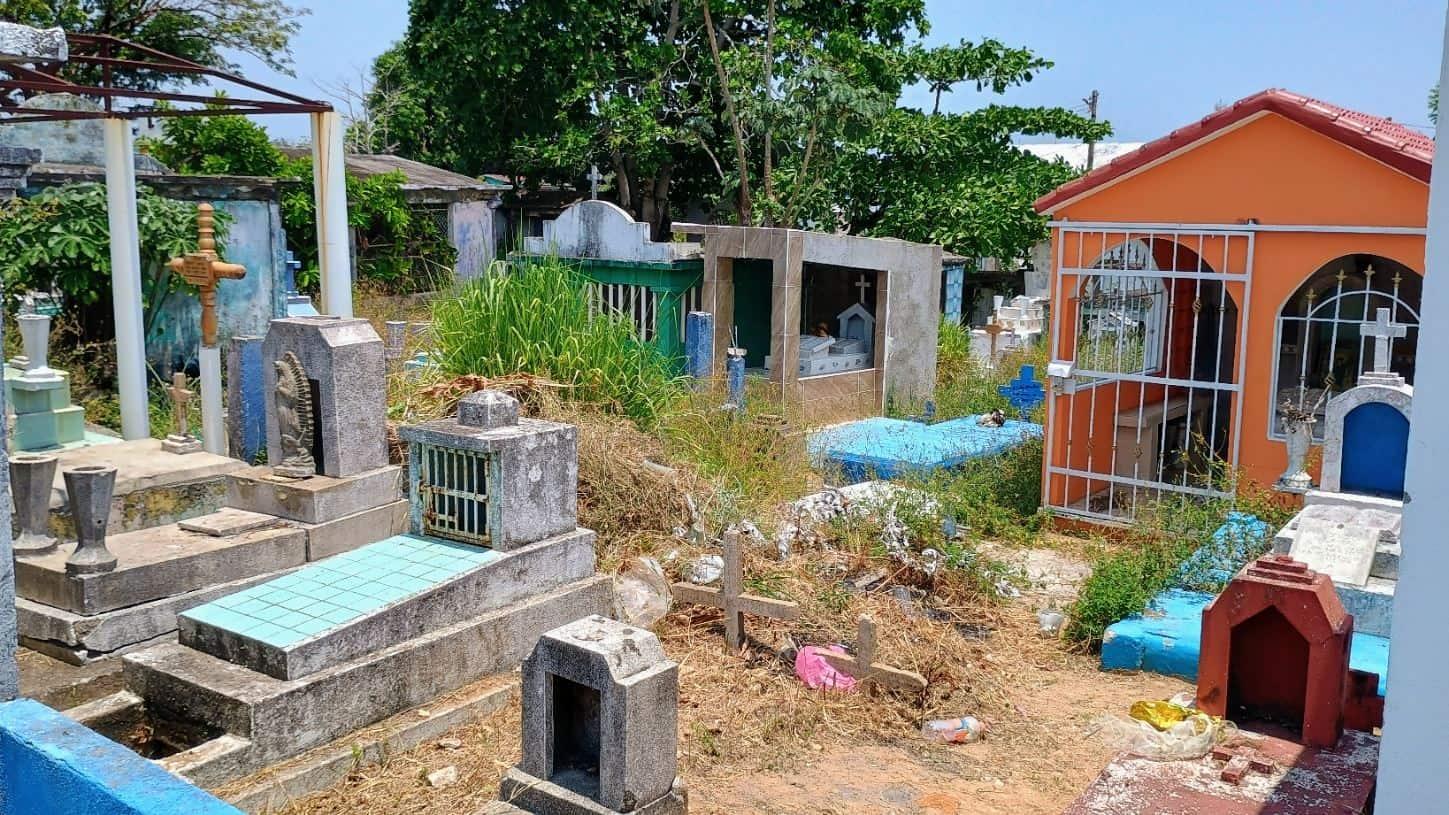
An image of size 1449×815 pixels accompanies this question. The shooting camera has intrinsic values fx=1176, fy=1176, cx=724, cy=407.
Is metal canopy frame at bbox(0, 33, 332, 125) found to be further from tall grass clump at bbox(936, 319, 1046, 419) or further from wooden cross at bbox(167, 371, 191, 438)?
tall grass clump at bbox(936, 319, 1046, 419)

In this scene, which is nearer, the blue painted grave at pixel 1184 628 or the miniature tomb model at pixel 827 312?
the blue painted grave at pixel 1184 628

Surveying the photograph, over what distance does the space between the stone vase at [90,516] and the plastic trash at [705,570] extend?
3220 mm

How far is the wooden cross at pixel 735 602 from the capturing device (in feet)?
21.3

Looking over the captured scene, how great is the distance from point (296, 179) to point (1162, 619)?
11390mm

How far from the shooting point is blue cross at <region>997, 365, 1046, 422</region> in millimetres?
12844

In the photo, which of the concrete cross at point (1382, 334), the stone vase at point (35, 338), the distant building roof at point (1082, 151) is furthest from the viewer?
the distant building roof at point (1082, 151)

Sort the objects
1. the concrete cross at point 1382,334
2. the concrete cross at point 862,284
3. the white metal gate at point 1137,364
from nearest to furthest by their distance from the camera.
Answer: the concrete cross at point 1382,334, the white metal gate at point 1137,364, the concrete cross at point 862,284

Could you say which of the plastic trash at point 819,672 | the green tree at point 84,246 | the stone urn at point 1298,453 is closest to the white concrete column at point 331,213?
the green tree at point 84,246

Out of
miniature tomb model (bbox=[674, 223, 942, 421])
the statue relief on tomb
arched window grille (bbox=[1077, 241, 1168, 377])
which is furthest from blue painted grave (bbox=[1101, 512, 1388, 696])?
miniature tomb model (bbox=[674, 223, 942, 421])

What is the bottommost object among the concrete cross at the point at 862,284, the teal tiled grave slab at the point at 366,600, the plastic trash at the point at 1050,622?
the plastic trash at the point at 1050,622

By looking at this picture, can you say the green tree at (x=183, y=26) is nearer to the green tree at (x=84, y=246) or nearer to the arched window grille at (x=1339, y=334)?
the green tree at (x=84, y=246)

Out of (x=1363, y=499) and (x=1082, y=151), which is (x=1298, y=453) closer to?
(x=1363, y=499)

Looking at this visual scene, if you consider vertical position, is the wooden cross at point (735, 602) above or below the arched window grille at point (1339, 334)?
below

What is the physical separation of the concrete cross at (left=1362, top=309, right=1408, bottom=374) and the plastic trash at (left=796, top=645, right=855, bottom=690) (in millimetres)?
4047
